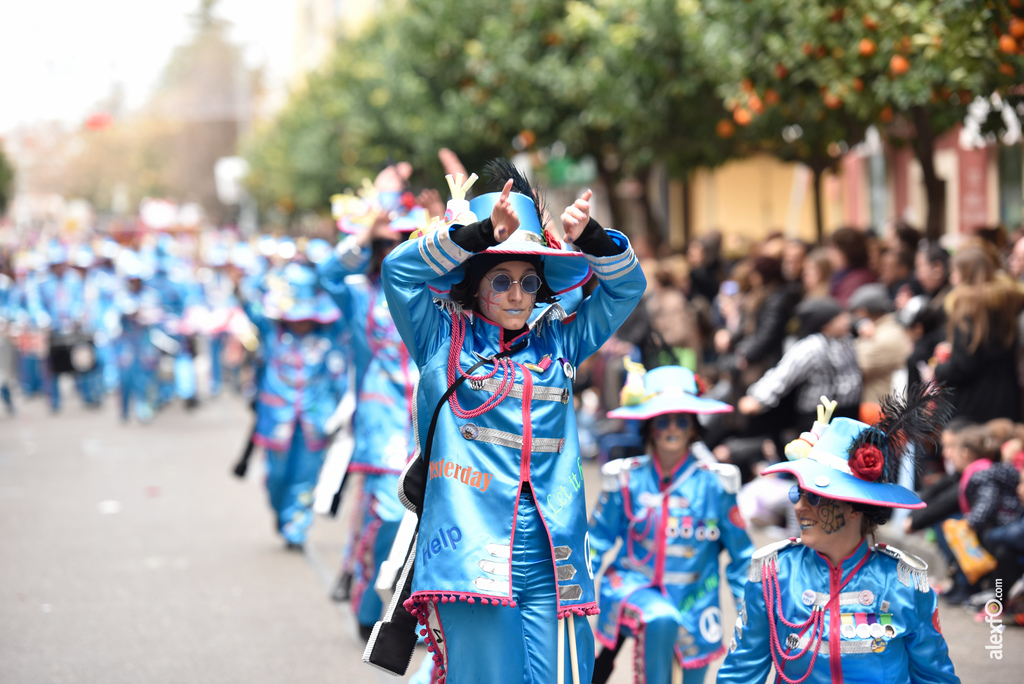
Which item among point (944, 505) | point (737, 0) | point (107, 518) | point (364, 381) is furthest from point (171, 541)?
point (737, 0)

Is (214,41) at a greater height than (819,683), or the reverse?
(214,41)

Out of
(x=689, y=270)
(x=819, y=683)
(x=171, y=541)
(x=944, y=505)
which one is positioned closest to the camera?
(x=819, y=683)

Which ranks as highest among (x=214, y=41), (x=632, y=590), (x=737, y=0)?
(x=214, y=41)

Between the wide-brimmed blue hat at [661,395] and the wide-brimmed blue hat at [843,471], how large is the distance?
1104 mm

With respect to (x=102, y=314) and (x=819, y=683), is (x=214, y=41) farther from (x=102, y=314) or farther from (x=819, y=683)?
(x=819, y=683)

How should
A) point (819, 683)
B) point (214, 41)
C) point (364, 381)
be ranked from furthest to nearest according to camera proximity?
point (214, 41) → point (364, 381) → point (819, 683)

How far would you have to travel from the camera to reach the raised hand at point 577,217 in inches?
154

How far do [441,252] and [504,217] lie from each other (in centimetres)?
23

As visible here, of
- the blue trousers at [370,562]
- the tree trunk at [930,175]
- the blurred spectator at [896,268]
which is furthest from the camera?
the tree trunk at [930,175]

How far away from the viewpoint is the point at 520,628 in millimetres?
3945

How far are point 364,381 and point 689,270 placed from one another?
20.9 feet

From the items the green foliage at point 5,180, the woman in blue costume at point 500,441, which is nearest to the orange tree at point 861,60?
the woman in blue costume at point 500,441

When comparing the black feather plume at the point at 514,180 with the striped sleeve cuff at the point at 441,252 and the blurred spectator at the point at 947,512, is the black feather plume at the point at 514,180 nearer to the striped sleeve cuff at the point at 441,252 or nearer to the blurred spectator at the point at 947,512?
the striped sleeve cuff at the point at 441,252

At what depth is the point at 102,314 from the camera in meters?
19.2
